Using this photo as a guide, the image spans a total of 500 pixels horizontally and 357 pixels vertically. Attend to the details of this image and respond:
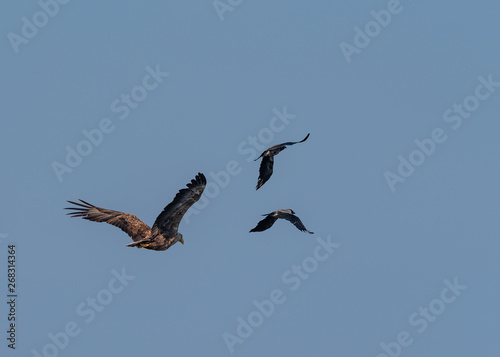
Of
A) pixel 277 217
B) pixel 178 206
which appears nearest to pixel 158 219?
pixel 178 206

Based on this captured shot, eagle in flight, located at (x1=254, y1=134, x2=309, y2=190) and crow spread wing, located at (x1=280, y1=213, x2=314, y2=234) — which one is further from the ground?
eagle in flight, located at (x1=254, y1=134, x2=309, y2=190)

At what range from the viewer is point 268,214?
42438 millimetres

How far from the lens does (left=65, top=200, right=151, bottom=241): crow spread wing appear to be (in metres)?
43.3

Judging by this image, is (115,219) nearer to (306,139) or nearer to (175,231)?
(175,231)

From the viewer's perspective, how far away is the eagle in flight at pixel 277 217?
135ft

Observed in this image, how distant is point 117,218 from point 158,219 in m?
2.92

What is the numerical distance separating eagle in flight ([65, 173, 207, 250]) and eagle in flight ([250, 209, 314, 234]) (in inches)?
114

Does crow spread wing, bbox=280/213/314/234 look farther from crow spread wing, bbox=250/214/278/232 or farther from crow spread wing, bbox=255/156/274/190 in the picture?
crow spread wing, bbox=255/156/274/190

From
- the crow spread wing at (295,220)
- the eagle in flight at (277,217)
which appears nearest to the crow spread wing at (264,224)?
the eagle in flight at (277,217)

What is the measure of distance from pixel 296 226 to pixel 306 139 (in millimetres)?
3205

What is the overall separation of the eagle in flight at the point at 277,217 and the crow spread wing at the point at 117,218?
405 cm

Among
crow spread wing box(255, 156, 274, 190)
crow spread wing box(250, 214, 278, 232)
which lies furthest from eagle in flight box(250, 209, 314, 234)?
crow spread wing box(255, 156, 274, 190)

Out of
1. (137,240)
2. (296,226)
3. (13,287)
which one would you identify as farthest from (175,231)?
(13,287)

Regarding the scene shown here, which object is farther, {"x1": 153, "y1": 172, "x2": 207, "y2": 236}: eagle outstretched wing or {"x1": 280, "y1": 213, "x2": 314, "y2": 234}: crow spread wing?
{"x1": 280, "y1": 213, "x2": 314, "y2": 234}: crow spread wing
